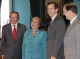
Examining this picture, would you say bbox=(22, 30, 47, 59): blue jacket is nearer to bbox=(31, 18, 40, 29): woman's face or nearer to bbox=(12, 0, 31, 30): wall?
bbox=(31, 18, 40, 29): woman's face

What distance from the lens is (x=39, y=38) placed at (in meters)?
3.00

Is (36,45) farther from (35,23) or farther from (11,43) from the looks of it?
(11,43)

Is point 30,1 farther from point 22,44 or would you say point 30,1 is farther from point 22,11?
point 22,44

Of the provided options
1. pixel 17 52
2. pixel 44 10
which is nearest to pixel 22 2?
pixel 44 10

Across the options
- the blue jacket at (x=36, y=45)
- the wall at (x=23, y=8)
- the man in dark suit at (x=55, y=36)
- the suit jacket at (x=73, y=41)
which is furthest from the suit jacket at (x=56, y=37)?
the wall at (x=23, y=8)

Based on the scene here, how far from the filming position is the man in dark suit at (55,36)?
277 centimetres

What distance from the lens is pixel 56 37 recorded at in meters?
2.80

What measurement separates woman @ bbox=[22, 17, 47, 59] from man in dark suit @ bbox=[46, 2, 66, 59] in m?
0.13

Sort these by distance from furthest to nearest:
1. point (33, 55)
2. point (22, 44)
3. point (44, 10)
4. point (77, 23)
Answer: point (44, 10), point (22, 44), point (33, 55), point (77, 23)

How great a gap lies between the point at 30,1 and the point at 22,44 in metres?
1.93

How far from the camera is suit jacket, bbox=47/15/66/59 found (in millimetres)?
2764

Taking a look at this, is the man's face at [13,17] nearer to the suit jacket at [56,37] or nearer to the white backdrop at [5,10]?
the suit jacket at [56,37]

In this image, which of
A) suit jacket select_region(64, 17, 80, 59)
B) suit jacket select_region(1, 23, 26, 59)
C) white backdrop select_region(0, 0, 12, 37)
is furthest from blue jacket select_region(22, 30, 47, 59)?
white backdrop select_region(0, 0, 12, 37)

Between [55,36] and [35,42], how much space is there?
35 centimetres
